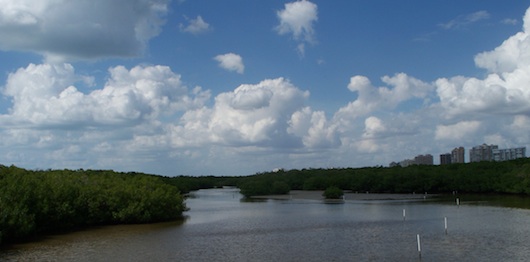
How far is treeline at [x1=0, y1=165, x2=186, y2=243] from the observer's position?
43.5 m

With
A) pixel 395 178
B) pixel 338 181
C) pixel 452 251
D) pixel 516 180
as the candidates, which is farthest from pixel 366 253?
pixel 338 181

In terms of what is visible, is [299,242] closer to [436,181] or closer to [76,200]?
[76,200]

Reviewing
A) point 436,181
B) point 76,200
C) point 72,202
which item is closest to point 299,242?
point 72,202

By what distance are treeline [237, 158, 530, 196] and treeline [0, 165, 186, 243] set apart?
77.3 metres

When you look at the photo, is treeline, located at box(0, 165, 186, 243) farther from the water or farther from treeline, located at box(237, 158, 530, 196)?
treeline, located at box(237, 158, 530, 196)

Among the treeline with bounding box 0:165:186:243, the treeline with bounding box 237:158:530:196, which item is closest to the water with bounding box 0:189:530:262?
the treeline with bounding box 0:165:186:243

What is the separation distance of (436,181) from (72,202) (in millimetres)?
102560

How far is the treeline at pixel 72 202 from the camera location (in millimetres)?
43500

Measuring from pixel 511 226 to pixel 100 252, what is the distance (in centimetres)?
3765

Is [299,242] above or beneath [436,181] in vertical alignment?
beneath

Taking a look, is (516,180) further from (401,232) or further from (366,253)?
(366,253)

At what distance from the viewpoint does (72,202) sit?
5591cm

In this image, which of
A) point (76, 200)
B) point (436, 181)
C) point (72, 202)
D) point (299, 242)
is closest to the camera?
point (299, 242)

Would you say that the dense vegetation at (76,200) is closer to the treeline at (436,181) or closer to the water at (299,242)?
the water at (299,242)
